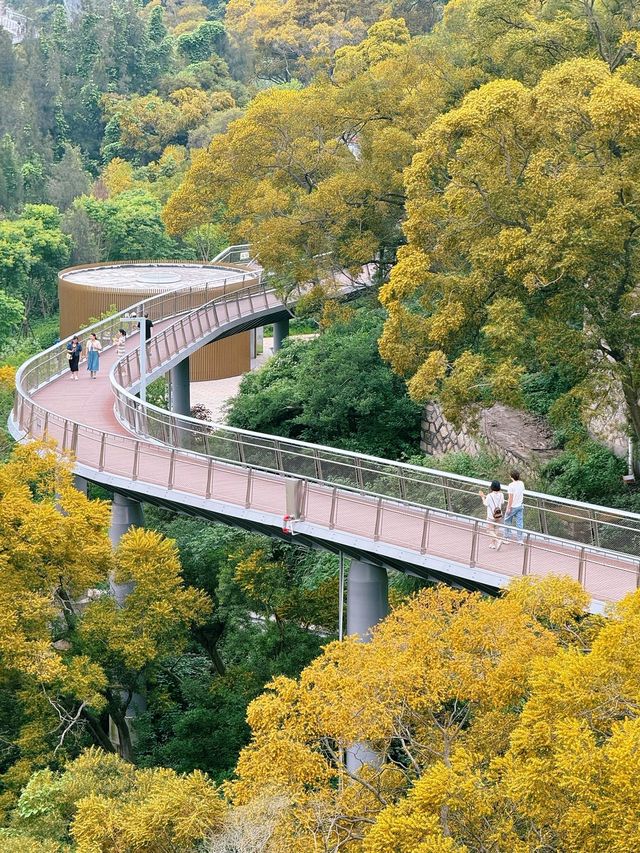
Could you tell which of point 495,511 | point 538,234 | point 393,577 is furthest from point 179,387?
point 495,511

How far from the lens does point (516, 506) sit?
1919 centimetres

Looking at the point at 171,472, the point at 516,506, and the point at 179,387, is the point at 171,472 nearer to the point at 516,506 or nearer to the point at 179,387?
the point at 516,506

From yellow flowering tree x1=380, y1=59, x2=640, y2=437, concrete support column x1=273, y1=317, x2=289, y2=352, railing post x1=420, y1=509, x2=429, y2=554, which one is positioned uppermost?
yellow flowering tree x1=380, y1=59, x2=640, y2=437

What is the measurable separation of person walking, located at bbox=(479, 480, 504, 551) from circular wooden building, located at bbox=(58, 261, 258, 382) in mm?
30018

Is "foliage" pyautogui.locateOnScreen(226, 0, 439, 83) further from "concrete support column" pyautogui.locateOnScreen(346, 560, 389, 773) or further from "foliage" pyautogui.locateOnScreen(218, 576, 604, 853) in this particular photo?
"foliage" pyautogui.locateOnScreen(218, 576, 604, 853)

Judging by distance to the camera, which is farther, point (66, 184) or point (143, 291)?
point (66, 184)

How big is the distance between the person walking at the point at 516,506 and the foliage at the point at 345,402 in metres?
14.9

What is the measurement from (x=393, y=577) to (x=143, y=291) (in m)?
27.7

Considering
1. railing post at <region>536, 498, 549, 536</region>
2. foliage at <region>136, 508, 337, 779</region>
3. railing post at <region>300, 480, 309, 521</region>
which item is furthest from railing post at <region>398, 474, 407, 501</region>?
foliage at <region>136, 508, 337, 779</region>

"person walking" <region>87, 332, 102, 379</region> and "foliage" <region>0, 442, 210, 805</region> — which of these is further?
"person walking" <region>87, 332, 102, 379</region>

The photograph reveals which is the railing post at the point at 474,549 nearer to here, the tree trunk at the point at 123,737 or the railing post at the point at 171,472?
the railing post at the point at 171,472

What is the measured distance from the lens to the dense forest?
46.0 feet

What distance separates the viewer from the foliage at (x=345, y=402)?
34625 mm

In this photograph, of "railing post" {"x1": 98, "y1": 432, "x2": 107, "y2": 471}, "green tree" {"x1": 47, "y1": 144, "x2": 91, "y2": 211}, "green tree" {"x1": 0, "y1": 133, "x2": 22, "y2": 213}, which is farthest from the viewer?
"green tree" {"x1": 47, "y1": 144, "x2": 91, "y2": 211}
